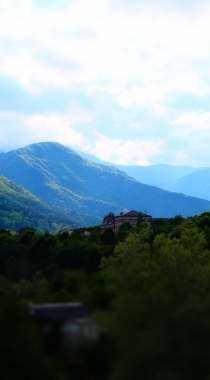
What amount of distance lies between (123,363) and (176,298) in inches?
39.5

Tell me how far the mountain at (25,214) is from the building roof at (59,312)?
77.3m

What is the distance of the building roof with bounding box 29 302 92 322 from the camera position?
13.2ft

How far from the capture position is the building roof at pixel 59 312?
159 inches

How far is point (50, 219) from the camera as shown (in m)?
112

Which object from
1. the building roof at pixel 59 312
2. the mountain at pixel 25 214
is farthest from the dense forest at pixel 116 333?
the mountain at pixel 25 214

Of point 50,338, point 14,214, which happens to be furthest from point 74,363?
point 14,214

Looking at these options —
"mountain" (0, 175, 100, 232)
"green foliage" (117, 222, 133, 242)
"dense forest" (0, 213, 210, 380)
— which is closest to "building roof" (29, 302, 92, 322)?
"dense forest" (0, 213, 210, 380)

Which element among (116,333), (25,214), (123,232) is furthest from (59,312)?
(25,214)

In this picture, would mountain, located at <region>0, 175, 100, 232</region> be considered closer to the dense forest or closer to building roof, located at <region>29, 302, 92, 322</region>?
the dense forest

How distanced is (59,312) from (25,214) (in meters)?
105

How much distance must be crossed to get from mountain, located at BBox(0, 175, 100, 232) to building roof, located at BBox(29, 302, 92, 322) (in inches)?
3044

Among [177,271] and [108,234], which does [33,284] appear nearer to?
[177,271]

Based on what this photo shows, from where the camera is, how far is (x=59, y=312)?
162 inches

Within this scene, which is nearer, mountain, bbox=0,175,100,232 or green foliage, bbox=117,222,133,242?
green foliage, bbox=117,222,133,242
